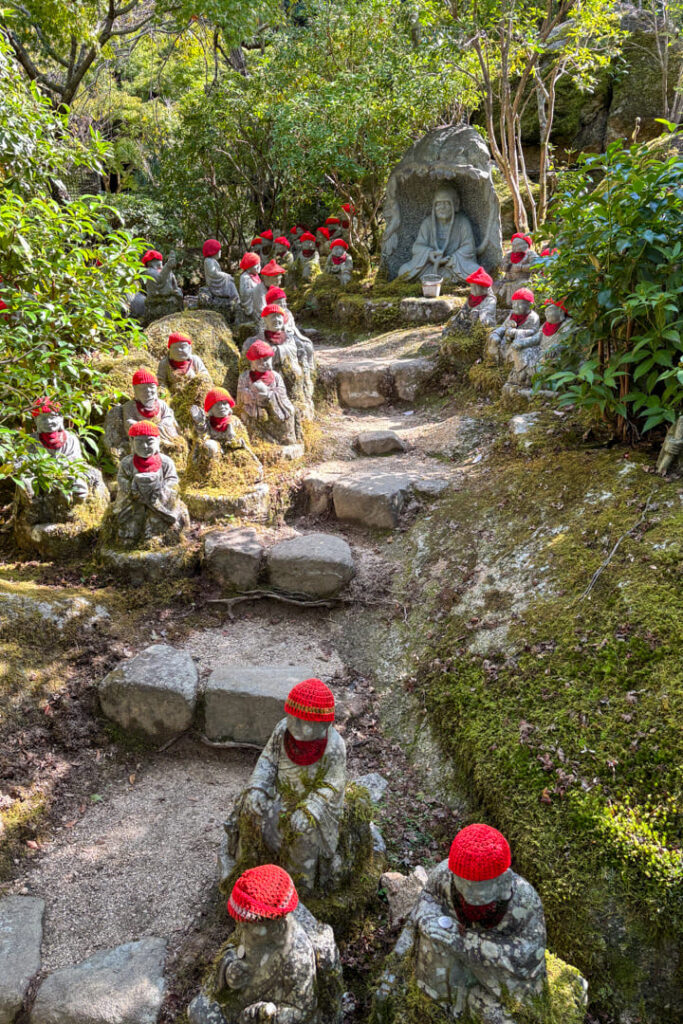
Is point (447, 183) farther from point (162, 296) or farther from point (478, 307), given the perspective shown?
point (162, 296)

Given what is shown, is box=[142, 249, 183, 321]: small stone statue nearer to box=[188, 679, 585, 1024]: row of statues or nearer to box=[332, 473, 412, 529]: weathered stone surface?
box=[332, 473, 412, 529]: weathered stone surface

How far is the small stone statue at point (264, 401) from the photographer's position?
8.54 meters

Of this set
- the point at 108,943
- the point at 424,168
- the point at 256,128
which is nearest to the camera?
the point at 108,943

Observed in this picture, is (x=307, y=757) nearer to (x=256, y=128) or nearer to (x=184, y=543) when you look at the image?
(x=184, y=543)

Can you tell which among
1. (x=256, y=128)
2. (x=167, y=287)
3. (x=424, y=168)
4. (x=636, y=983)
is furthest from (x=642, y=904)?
(x=256, y=128)

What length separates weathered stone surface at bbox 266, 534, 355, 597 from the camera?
22.4 ft

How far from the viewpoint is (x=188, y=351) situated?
8586 millimetres

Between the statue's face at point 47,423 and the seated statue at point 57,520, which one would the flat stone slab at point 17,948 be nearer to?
the seated statue at point 57,520

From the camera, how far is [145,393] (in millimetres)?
7332

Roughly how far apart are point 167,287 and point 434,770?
9.75 metres

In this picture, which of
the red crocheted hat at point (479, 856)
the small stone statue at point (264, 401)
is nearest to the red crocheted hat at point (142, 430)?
the small stone statue at point (264, 401)

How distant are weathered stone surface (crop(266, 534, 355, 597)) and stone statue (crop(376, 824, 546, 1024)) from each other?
13.1 feet

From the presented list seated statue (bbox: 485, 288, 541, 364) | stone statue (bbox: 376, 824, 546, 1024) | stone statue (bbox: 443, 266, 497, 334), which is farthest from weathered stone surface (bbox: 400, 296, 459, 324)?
stone statue (bbox: 376, 824, 546, 1024)

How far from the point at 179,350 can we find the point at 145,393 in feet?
4.48
